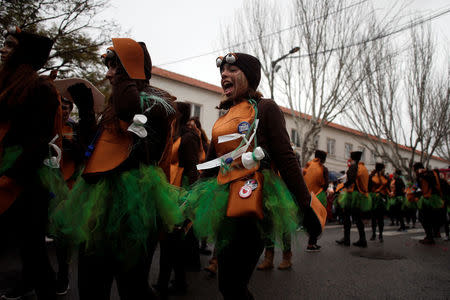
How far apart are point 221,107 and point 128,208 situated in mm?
1096

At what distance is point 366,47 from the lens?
1503cm

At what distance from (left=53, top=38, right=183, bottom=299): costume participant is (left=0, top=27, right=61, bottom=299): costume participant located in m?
0.35

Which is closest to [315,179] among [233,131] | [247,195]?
[233,131]

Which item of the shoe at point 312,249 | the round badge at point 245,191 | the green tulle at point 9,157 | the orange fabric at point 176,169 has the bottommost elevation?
the shoe at point 312,249

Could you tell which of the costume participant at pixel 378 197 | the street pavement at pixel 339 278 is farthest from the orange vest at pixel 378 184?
the street pavement at pixel 339 278

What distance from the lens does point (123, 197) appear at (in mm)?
1740

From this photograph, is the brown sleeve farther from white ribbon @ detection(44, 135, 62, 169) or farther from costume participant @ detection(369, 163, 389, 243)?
costume participant @ detection(369, 163, 389, 243)

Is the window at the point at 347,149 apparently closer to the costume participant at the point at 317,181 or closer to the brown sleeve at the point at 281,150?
the costume participant at the point at 317,181

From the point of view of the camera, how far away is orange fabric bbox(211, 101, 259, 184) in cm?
194

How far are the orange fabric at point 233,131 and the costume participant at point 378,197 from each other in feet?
23.9

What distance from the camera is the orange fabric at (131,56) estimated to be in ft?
6.38

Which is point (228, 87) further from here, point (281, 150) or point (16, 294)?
point (16, 294)

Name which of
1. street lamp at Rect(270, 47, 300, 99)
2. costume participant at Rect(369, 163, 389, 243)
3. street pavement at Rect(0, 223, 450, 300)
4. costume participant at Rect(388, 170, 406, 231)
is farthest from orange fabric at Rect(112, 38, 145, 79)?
street lamp at Rect(270, 47, 300, 99)

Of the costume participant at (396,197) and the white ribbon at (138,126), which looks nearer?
the white ribbon at (138,126)
